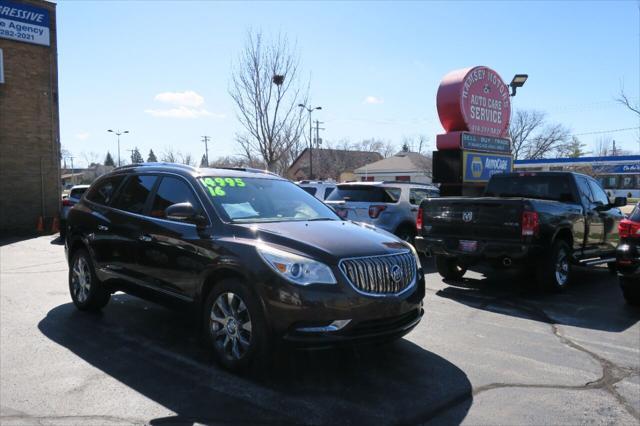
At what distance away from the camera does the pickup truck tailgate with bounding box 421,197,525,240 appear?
23.1ft

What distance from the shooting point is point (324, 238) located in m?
4.12

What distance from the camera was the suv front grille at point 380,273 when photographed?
12.6 ft

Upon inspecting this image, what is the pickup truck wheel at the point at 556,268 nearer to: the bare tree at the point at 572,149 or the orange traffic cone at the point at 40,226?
the orange traffic cone at the point at 40,226

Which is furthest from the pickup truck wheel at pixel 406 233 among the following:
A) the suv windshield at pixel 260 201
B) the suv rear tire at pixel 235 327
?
the suv rear tire at pixel 235 327

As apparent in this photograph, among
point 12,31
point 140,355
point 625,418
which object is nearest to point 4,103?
point 12,31

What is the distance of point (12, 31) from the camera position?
16.7 meters

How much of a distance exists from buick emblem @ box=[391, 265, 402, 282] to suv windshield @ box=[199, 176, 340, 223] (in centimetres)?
113

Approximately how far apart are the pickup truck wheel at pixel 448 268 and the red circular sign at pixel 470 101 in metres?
5.58

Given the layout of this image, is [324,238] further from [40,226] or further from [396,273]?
[40,226]

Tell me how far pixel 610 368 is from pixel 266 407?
3096 mm

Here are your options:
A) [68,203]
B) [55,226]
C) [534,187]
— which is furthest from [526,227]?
[55,226]

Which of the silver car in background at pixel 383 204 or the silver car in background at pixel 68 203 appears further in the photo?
the silver car in background at pixel 68 203

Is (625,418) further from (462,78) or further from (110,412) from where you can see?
(462,78)

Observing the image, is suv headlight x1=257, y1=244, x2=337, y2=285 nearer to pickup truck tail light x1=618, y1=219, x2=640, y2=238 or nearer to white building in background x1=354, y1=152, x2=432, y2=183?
pickup truck tail light x1=618, y1=219, x2=640, y2=238
